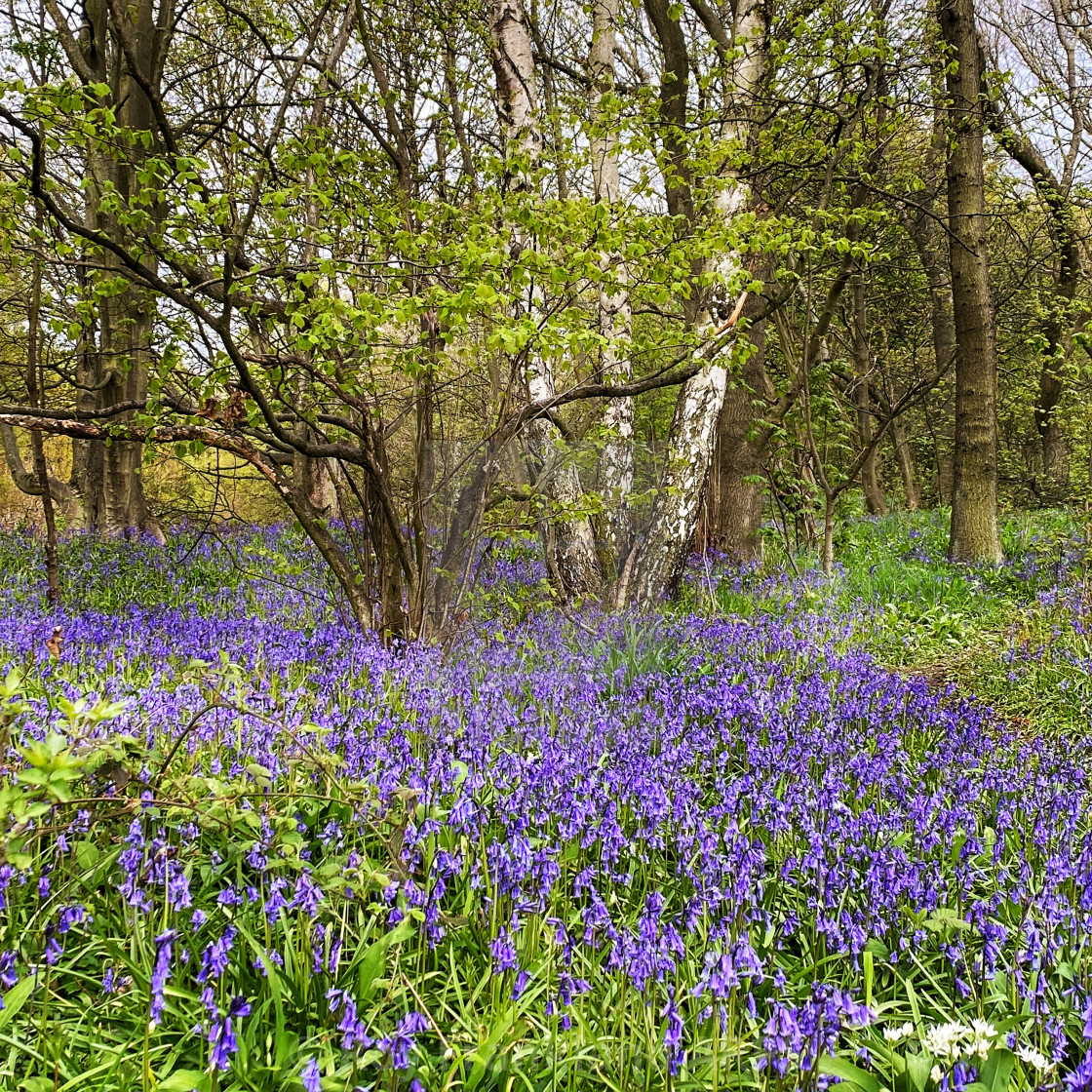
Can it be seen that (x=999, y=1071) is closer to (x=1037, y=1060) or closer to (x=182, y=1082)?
(x=1037, y=1060)

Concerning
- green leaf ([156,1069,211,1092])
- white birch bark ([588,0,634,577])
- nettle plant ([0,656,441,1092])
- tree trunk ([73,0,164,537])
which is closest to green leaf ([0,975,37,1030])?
nettle plant ([0,656,441,1092])

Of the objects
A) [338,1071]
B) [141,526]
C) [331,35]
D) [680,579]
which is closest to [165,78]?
[331,35]

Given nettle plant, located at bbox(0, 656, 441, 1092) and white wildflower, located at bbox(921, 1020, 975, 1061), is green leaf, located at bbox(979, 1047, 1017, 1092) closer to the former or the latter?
white wildflower, located at bbox(921, 1020, 975, 1061)

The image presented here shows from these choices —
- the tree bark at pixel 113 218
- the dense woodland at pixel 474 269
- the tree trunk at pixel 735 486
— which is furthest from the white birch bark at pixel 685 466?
the tree bark at pixel 113 218

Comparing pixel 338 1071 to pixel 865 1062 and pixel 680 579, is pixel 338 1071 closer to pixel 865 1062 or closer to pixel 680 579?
pixel 865 1062

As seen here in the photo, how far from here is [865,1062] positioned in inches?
69.4

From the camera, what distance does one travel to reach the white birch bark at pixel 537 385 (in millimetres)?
5379

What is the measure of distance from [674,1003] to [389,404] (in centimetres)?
472

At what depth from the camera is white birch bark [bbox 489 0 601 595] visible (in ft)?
17.6

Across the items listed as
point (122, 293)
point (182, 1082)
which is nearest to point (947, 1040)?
point (182, 1082)

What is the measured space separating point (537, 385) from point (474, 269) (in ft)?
8.80

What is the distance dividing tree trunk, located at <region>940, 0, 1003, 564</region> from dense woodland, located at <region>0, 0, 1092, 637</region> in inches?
1.1

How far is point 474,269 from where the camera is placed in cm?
367

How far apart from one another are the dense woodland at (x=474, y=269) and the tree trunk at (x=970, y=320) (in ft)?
0.09
